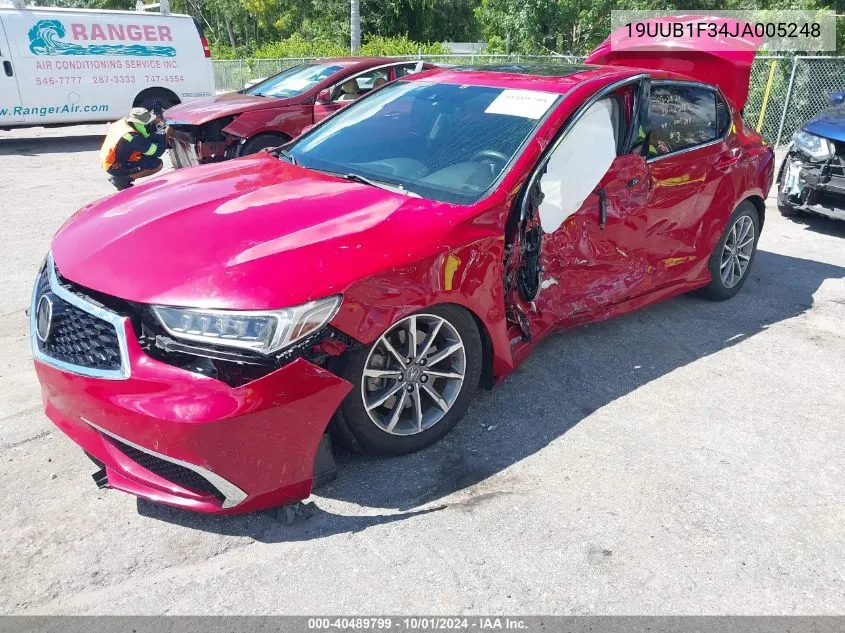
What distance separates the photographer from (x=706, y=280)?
16.7 feet

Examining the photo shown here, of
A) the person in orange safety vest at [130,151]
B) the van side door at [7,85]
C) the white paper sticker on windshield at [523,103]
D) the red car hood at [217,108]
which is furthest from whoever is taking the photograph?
the van side door at [7,85]

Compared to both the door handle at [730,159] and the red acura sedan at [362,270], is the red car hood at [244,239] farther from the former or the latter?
the door handle at [730,159]

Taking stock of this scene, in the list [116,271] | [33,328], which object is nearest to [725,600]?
[116,271]

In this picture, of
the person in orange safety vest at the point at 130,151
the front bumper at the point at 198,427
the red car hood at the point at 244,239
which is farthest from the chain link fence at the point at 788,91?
the front bumper at the point at 198,427

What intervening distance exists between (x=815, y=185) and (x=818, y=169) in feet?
0.56

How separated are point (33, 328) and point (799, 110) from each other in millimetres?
12410

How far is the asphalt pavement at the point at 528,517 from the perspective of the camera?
96.7 inches

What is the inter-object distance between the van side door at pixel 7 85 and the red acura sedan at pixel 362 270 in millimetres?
10270

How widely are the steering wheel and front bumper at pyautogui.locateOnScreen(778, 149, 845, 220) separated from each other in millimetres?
5128

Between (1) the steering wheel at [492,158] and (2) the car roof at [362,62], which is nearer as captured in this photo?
(1) the steering wheel at [492,158]

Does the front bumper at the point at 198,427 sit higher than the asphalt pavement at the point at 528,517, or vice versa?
the front bumper at the point at 198,427

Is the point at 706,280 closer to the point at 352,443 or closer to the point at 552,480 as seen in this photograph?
the point at 552,480

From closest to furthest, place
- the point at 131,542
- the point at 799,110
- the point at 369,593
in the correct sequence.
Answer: the point at 369,593 < the point at 131,542 < the point at 799,110

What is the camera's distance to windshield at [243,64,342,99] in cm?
918
